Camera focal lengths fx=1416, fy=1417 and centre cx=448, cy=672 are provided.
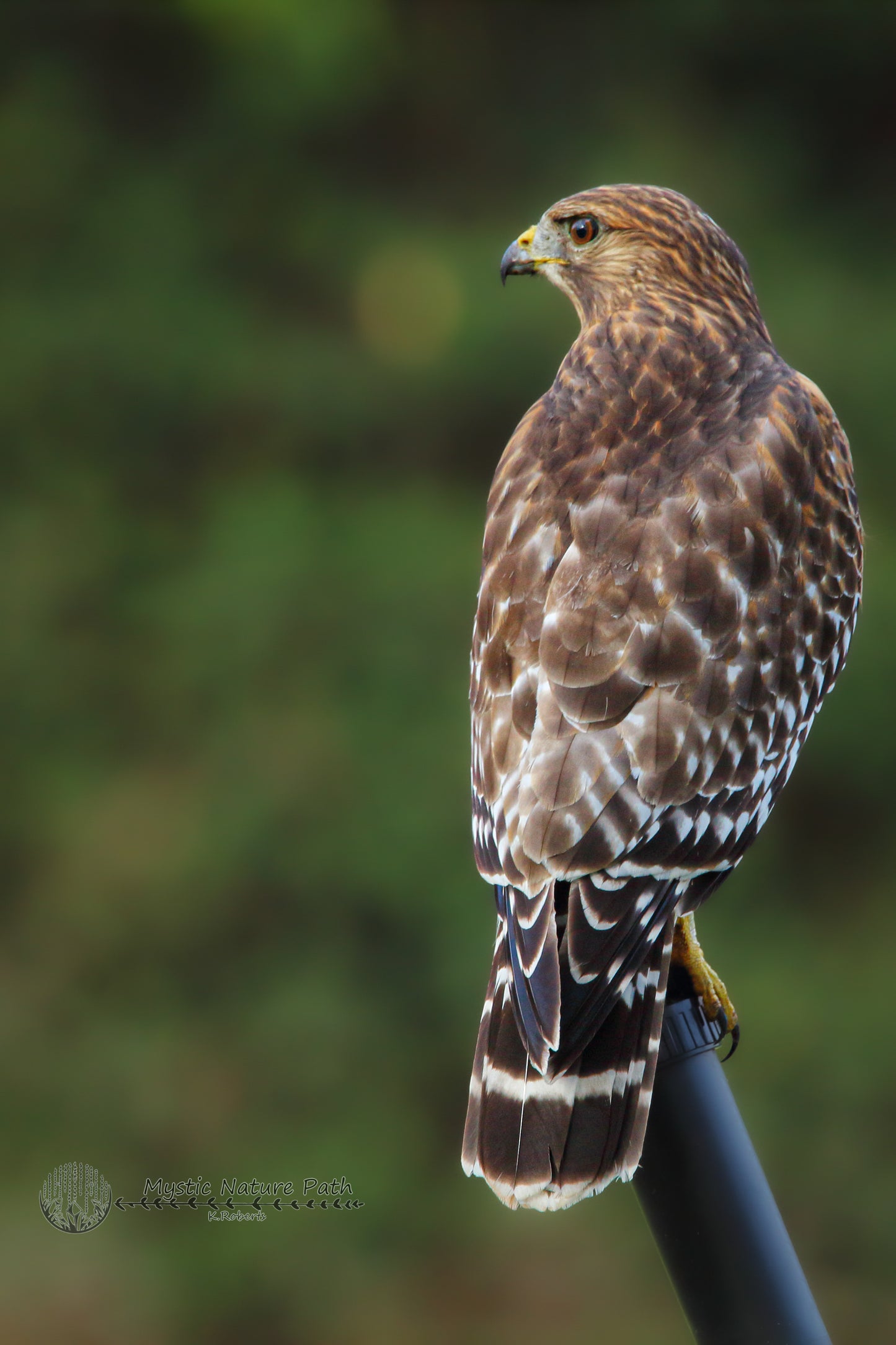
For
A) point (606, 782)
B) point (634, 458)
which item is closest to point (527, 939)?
point (606, 782)

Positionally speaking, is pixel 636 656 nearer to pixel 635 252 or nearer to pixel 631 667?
pixel 631 667

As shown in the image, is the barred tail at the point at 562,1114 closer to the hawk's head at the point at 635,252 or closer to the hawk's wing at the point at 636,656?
the hawk's wing at the point at 636,656

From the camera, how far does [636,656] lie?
4.91 feet

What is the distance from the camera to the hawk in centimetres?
124

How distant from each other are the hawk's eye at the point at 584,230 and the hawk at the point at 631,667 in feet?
0.15

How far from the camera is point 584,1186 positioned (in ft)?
3.84

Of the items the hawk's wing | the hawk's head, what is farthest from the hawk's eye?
the hawk's wing

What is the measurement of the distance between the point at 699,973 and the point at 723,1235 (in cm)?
61

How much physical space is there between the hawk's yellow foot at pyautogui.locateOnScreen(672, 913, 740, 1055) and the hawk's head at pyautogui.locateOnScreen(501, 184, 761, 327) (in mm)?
872

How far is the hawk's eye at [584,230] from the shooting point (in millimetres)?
2045

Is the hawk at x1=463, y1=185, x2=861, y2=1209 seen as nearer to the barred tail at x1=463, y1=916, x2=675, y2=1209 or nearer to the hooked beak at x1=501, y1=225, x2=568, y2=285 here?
the barred tail at x1=463, y1=916, x2=675, y2=1209

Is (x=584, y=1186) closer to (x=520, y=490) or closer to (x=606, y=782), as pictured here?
(x=606, y=782)

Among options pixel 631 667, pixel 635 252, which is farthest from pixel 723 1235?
pixel 635 252

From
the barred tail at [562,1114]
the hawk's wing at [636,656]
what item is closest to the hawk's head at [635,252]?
the hawk's wing at [636,656]
